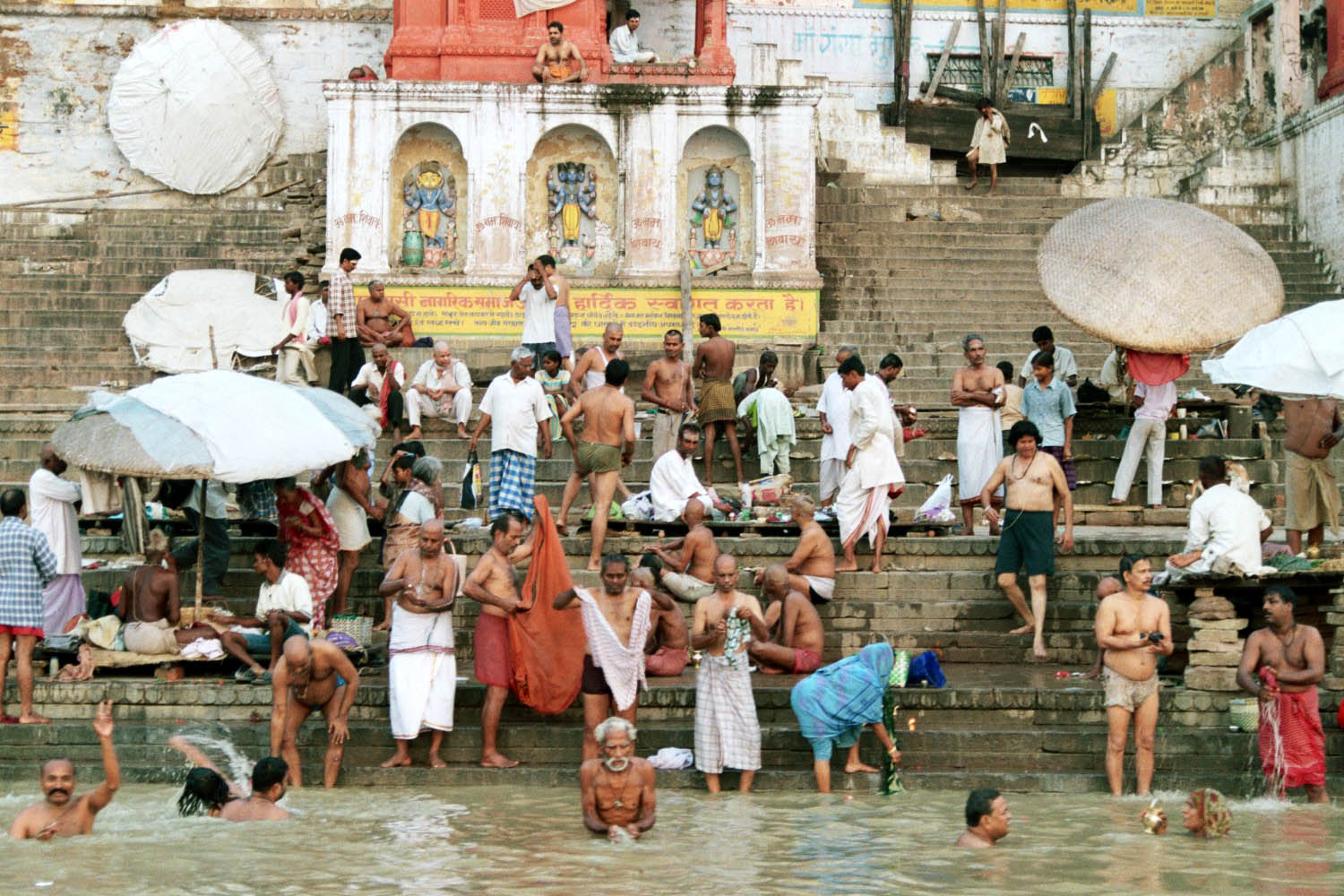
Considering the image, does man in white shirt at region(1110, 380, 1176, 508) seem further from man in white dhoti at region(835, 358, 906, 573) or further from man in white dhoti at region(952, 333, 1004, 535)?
man in white dhoti at region(835, 358, 906, 573)

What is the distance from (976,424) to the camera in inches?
526

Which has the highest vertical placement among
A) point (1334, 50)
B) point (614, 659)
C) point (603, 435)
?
point (1334, 50)

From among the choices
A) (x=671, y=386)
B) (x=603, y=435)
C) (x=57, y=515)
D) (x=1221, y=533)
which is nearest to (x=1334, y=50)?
(x=671, y=386)

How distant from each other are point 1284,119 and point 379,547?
A: 1245cm

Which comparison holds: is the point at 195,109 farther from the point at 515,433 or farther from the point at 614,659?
the point at 614,659

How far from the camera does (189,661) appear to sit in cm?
1147

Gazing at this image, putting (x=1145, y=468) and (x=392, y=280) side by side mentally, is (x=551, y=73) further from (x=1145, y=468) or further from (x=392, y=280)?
(x=1145, y=468)

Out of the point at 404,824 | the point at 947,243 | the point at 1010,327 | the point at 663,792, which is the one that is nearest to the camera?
the point at 404,824

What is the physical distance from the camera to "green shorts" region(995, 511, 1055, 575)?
11836 millimetres

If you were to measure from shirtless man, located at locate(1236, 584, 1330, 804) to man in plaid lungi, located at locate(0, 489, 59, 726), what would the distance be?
21.7ft

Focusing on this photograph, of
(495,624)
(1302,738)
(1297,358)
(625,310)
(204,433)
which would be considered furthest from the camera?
(625,310)

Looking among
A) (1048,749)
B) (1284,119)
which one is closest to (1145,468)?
(1048,749)

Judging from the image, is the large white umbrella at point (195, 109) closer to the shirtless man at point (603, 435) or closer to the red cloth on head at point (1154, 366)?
the shirtless man at point (603, 435)

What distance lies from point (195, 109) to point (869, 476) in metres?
12.4
